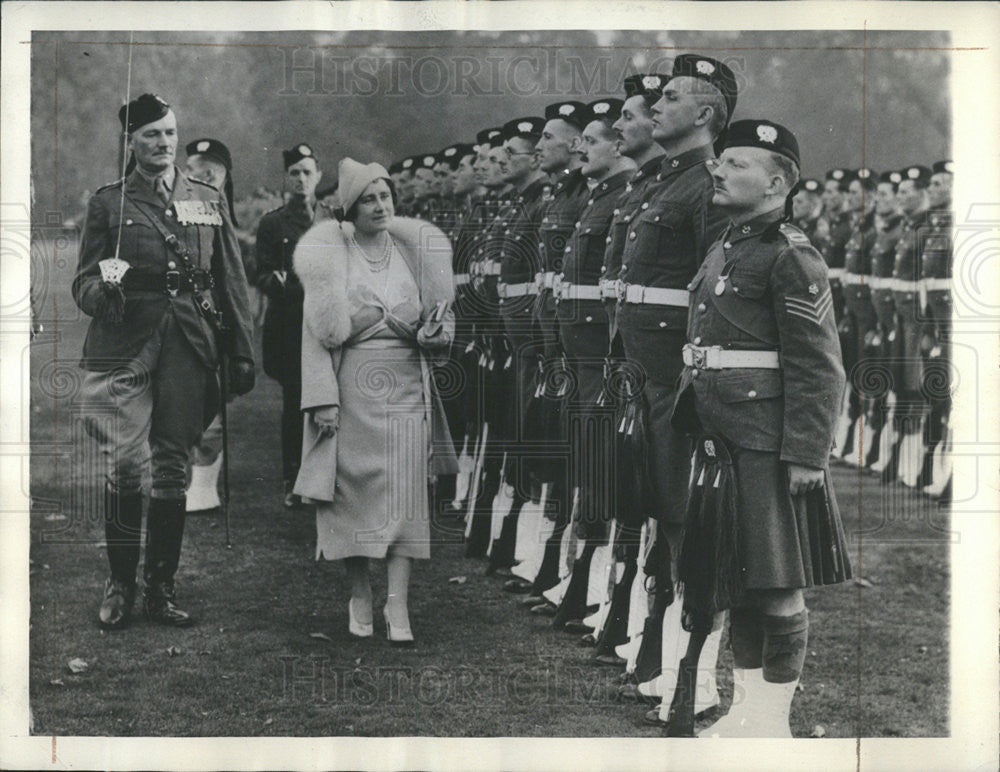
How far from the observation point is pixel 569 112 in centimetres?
545

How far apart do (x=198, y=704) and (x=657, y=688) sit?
189cm

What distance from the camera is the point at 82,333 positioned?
18.0 feet

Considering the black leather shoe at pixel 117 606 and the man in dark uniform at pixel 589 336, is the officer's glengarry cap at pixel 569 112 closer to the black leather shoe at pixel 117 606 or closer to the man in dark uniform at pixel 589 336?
the man in dark uniform at pixel 589 336

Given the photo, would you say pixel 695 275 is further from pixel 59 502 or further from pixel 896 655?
pixel 59 502

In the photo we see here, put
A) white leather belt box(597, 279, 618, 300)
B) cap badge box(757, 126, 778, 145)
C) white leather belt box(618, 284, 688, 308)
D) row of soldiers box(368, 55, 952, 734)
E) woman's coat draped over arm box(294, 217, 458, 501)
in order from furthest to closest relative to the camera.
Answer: woman's coat draped over arm box(294, 217, 458, 501), row of soldiers box(368, 55, 952, 734), white leather belt box(597, 279, 618, 300), white leather belt box(618, 284, 688, 308), cap badge box(757, 126, 778, 145)

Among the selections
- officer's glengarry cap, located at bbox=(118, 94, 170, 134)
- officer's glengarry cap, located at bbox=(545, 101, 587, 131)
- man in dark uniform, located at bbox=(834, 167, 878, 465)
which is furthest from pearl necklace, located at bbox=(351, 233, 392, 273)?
man in dark uniform, located at bbox=(834, 167, 878, 465)

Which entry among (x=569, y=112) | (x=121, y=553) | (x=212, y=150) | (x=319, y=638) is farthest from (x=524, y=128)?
(x=121, y=553)

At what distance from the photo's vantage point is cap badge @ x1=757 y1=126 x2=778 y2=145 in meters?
4.84

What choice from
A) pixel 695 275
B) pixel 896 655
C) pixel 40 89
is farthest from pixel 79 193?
pixel 896 655

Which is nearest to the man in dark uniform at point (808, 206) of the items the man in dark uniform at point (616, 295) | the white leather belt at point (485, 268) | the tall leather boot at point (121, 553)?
Answer: the man in dark uniform at point (616, 295)

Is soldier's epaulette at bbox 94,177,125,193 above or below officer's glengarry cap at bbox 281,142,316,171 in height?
below

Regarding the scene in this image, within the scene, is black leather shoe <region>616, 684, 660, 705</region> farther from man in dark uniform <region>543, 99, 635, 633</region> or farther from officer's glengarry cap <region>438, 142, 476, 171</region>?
officer's glengarry cap <region>438, 142, 476, 171</region>

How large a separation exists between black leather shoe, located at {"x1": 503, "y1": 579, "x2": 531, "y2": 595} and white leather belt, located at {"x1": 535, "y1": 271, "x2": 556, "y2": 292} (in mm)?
1241

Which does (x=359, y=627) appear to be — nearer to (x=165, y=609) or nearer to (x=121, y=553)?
(x=165, y=609)
